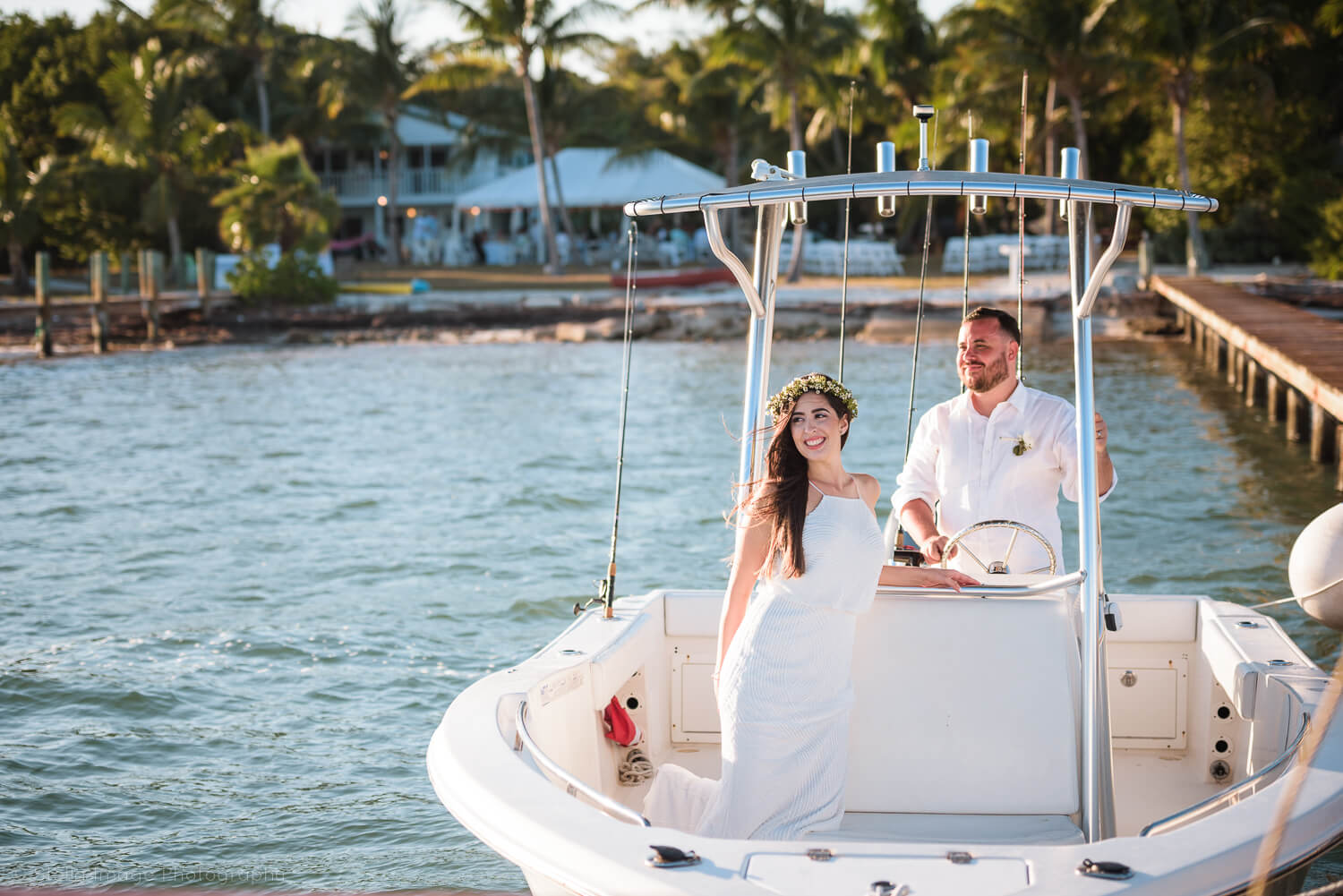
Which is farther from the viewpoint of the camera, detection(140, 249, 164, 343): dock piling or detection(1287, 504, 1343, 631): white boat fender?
detection(140, 249, 164, 343): dock piling

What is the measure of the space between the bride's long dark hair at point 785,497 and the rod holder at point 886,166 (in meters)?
0.58

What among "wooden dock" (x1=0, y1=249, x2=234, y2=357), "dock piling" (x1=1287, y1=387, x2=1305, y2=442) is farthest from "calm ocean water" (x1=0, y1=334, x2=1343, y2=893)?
"wooden dock" (x1=0, y1=249, x2=234, y2=357)

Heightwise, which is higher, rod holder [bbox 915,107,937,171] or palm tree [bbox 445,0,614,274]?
palm tree [bbox 445,0,614,274]

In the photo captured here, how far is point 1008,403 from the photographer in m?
4.72

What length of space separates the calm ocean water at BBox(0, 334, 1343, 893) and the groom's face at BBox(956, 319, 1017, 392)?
233cm

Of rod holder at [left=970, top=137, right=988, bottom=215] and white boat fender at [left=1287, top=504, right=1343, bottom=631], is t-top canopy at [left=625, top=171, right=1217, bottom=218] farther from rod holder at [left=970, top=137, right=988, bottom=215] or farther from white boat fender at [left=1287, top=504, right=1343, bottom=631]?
white boat fender at [left=1287, top=504, right=1343, bottom=631]

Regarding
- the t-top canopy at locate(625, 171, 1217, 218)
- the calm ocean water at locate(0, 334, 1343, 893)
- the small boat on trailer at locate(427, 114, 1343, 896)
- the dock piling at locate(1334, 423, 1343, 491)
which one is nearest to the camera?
the small boat on trailer at locate(427, 114, 1343, 896)

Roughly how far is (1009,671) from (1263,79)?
30.3 metres

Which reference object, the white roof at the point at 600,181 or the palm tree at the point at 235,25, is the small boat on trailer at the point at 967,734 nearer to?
the white roof at the point at 600,181

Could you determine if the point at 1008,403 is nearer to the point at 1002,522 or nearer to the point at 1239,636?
the point at 1002,522

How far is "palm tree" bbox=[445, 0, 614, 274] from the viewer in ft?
112

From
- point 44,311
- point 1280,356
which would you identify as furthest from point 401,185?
point 1280,356

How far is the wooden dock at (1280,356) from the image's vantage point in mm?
11815

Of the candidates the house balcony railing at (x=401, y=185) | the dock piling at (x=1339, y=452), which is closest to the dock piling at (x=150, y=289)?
the house balcony railing at (x=401, y=185)
